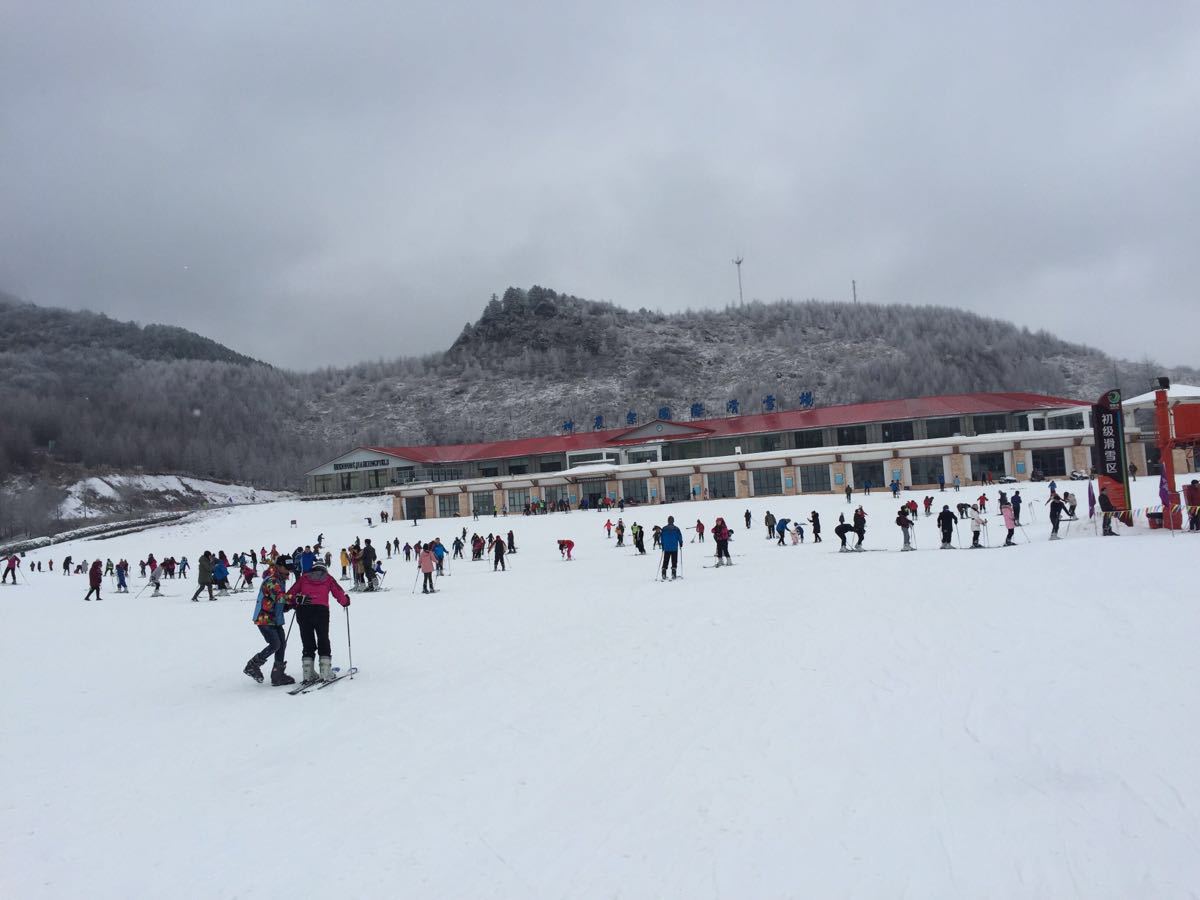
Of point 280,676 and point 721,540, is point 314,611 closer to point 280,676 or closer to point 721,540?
point 280,676

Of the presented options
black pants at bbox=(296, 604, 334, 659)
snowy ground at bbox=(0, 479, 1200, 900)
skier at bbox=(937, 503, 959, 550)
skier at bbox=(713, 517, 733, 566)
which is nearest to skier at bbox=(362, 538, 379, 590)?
snowy ground at bbox=(0, 479, 1200, 900)

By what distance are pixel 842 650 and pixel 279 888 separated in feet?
21.7

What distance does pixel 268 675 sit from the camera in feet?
33.8

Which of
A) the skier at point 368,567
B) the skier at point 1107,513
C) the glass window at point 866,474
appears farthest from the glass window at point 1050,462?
the skier at point 368,567

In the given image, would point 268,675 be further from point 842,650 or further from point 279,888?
point 842,650

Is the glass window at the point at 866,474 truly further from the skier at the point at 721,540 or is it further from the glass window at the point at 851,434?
the skier at the point at 721,540

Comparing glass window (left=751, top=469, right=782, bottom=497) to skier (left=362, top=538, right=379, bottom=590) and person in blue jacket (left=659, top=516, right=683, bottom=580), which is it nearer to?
skier (left=362, top=538, right=379, bottom=590)

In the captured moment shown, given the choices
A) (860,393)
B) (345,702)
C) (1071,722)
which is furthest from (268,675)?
(860,393)

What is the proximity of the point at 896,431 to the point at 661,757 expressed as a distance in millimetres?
57021

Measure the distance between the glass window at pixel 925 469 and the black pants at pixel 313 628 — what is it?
153 feet

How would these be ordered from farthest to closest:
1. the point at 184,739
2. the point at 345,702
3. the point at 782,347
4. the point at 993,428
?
1. the point at 782,347
2. the point at 993,428
3. the point at 345,702
4. the point at 184,739

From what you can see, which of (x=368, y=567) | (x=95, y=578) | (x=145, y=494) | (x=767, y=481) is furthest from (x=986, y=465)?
(x=145, y=494)

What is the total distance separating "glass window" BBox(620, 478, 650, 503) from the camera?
56281mm

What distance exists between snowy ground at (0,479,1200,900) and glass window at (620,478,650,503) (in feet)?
142
